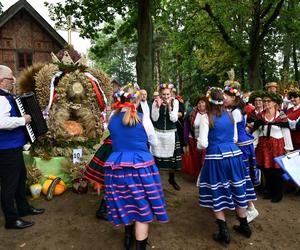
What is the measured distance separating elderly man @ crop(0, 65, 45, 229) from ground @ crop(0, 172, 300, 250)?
243mm

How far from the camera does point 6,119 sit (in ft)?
12.5

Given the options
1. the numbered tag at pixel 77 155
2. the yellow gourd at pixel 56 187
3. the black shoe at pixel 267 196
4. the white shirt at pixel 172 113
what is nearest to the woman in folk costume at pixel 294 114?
the black shoe at pixel 267 196

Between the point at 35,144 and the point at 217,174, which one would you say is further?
Result: the point at 35,144

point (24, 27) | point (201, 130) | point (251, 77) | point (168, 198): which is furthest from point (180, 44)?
point (201, 130)

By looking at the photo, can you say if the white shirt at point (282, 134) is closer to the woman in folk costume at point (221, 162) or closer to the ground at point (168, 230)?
the ground at point (168, 230)

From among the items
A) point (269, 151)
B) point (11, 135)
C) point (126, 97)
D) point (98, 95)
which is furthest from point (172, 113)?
point (11, 135)

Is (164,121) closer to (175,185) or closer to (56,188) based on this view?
(175,185)

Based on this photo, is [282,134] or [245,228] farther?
[282,134]

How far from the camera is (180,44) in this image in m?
16.9

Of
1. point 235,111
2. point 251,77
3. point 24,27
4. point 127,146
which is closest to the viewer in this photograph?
point 127,146

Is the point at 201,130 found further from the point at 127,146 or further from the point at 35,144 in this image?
the point at 35,144

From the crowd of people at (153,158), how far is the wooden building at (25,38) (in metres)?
15.0

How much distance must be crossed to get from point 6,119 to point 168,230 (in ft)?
8.45

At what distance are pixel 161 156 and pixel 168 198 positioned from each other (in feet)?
2.58
